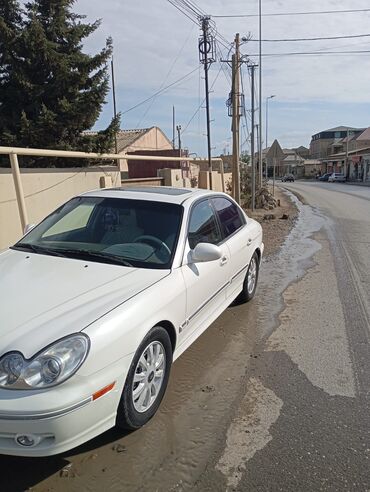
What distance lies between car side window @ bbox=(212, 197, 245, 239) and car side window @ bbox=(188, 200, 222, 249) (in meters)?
0.20

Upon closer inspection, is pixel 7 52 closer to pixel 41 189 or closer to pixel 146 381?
pixel 41 189

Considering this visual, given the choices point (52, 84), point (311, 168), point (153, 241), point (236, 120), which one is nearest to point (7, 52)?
point (52, 84)

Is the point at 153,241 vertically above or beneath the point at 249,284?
above

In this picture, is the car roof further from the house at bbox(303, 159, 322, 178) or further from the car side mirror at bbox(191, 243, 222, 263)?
the house at bbox(303, 159, 322, 178)

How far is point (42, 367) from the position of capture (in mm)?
2479

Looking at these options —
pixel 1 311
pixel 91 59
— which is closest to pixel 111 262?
pixel 1 311

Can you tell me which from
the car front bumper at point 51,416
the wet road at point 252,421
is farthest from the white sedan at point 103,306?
the wet road at point 252,421

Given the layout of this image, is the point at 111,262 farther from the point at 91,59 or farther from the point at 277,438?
the point at 91,59

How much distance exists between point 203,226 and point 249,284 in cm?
176

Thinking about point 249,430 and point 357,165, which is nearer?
point 249,430

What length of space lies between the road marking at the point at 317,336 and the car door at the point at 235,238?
703 millimetres

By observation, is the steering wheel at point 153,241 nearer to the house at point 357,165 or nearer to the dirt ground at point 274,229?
the dirt ground at point 274,229

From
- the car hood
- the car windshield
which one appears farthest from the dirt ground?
the car hood

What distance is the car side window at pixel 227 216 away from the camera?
5039 millimetres
